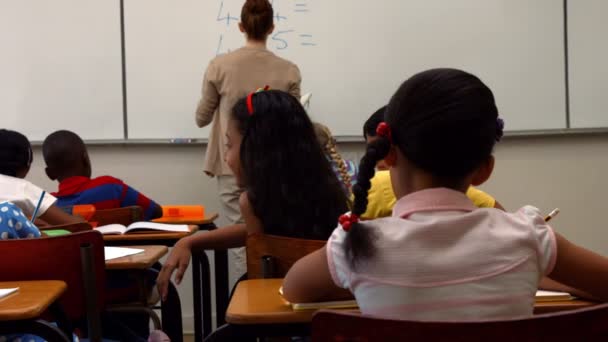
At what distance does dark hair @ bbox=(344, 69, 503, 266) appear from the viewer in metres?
1.23

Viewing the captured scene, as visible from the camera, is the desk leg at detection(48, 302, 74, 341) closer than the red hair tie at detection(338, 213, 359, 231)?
No

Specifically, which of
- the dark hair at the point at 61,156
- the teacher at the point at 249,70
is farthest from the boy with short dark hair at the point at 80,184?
the teacher at the point at 249,70

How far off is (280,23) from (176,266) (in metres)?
2.76

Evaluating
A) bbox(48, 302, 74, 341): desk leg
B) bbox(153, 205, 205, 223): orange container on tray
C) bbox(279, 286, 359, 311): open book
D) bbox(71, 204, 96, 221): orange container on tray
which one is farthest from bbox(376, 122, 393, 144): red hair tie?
bbox(153, 205, 205, 223): orange container on tray

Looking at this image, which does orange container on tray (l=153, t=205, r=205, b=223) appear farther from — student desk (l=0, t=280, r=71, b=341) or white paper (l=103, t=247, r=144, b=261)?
student desk (l=0, t=280, r=71, b=341)

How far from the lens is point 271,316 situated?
4.27ft

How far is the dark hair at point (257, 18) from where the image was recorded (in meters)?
3.94

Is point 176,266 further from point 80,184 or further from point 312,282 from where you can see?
point 80,184

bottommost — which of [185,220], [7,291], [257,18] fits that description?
[185,220]

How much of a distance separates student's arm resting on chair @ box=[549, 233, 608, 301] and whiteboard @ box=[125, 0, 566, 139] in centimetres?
321

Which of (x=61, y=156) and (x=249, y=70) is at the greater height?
(x=249, y=70)

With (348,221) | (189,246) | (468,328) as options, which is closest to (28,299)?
(189,246)

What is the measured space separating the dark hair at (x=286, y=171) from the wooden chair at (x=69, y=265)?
461mm

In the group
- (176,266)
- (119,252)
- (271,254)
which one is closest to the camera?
(271,254)
